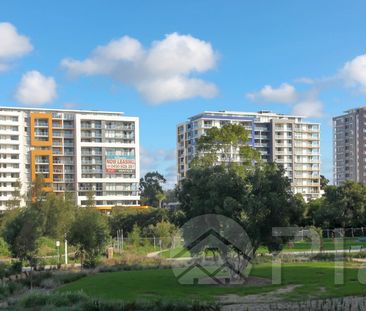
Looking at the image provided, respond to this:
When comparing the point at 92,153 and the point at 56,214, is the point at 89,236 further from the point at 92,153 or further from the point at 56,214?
the point at 92,153

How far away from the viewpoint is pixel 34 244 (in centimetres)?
3462

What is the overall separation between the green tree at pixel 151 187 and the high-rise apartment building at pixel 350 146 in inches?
2108

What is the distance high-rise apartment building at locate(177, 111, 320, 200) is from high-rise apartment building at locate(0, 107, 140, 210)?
80.9 ft

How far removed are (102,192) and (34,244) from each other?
94494 mm

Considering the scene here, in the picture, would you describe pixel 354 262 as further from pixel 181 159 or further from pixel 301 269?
pixel 181 159

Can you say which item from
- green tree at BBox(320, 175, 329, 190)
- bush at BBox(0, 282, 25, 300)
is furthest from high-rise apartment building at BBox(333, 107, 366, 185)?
bush at BBox(0, 282, 25, 300)

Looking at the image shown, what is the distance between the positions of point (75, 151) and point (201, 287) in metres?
108

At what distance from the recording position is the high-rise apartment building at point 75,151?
124 metres

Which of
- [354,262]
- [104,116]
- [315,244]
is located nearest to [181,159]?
[104,116]

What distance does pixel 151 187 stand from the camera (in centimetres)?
15638

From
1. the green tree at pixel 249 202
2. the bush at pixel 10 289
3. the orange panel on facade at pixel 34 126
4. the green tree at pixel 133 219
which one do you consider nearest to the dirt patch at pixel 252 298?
the green tree at pixel 249 202

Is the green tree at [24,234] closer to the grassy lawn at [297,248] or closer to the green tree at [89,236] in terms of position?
the green tree at [89,236]

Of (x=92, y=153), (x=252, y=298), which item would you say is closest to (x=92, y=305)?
(x=252, y=298)

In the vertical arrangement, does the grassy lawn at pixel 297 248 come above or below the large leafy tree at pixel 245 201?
below
